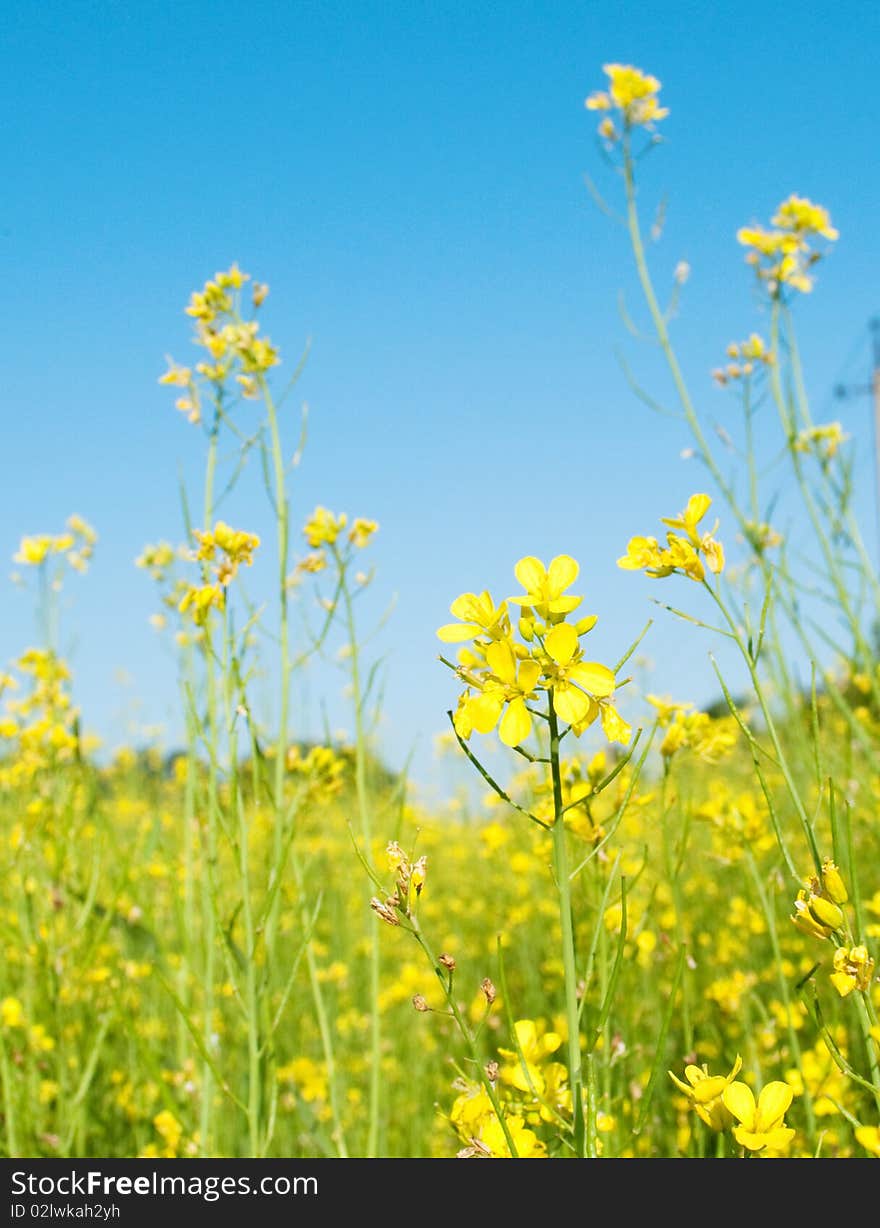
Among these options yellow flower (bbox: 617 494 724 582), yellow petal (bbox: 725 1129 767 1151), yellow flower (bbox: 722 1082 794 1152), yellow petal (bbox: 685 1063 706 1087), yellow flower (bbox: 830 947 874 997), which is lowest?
yellow petal (bbox: 725 1129 767 1151)

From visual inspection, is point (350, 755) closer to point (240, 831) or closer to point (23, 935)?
point (23, 935)

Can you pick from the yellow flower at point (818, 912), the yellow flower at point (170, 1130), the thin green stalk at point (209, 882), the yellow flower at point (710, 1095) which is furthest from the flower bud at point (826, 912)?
the yellow flower at point (170, 1130)

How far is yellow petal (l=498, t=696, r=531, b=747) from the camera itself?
2.60 ft

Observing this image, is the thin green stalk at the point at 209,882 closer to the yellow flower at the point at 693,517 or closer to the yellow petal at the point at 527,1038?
the yellow petal at the point at 527,1038

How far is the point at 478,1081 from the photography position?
108 cm

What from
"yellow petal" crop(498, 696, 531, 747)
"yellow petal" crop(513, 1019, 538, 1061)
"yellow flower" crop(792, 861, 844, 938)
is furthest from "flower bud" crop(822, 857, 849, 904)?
"yellow petal" crop(513, 1019, 538, 1061)

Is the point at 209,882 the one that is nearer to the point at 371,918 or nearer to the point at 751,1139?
the point at 371,918

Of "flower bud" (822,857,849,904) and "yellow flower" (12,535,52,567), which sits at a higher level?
"yellow flower" (12,535,52,567)

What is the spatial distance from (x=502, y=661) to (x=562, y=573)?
0.11 meters

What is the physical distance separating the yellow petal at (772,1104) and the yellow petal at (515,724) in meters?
0.34

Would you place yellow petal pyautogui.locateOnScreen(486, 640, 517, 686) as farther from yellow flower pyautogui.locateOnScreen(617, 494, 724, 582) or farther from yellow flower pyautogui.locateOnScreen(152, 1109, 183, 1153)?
yellow flower pyautogui.locateOnScreen(152, 1109, 183, 1153)

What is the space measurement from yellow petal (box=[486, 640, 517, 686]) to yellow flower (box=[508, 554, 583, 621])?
60 mm
